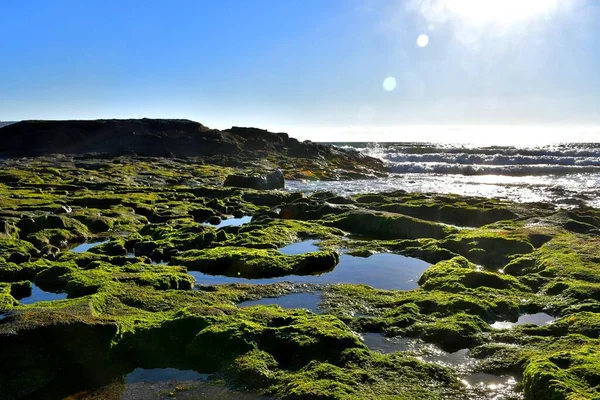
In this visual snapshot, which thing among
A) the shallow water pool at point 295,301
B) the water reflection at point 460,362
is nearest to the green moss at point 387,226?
the shallow water pool at point 295,301

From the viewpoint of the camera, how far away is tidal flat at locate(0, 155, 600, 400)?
911cm

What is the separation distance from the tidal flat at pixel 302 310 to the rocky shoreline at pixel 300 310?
0.14 ft

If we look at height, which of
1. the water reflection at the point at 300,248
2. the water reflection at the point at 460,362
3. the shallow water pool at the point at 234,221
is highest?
the water reflection at the point at 300,248

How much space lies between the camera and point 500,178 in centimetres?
7525

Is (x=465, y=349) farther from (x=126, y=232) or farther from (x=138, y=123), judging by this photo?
(x=138, y=123)

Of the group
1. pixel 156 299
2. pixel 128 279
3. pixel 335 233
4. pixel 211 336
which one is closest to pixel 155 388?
pixel 211 336

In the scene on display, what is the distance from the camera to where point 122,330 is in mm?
10711

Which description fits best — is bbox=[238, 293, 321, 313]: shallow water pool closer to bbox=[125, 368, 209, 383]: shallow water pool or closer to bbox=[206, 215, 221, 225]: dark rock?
bbox=[125, 368, 209, 383]: shallow water pool

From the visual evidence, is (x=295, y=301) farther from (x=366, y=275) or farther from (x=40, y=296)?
(x=40, y=296)

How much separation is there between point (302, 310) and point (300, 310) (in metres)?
0.05

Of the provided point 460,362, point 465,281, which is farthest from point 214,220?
point 460,362

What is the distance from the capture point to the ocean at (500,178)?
51.0 metres

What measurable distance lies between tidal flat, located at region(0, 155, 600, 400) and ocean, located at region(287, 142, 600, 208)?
25507 millimetres

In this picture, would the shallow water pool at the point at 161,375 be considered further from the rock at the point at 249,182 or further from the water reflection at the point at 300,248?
the rock at the point at 249,182
